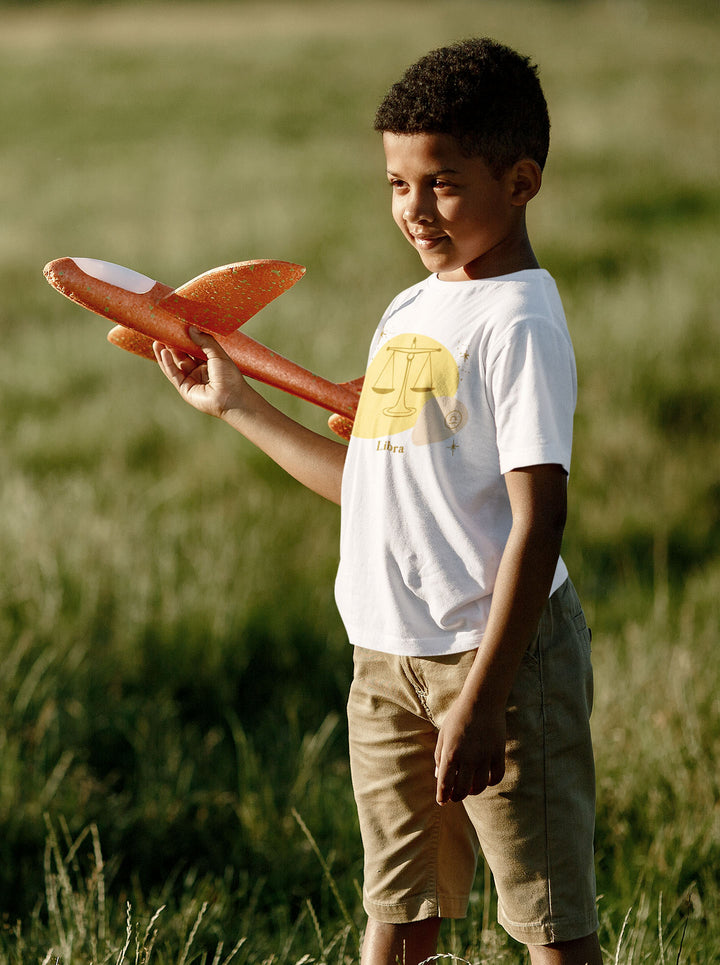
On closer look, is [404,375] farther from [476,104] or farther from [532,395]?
[476,104]

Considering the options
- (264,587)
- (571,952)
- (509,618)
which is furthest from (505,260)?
(264,587)

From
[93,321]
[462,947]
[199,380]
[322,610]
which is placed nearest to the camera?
[199,380]

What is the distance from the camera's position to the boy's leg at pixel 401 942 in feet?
5.50

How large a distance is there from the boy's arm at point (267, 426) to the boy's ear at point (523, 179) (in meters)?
0.50

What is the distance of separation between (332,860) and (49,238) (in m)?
8.37

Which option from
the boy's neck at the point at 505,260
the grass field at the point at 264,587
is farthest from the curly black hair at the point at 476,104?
the grass field at the point at 264,587

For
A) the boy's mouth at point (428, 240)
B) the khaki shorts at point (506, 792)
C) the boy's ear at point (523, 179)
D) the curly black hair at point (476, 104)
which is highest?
the curly black hair at point (476, 104)

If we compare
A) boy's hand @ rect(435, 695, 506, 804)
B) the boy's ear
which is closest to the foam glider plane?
the boy's ear

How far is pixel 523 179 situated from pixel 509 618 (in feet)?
2.10

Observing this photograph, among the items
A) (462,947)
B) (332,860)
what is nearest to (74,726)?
(332,860)

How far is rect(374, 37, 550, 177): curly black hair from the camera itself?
4.66 feet

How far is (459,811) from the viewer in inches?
66.2

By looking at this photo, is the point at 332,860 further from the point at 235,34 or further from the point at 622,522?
the point at 235,34

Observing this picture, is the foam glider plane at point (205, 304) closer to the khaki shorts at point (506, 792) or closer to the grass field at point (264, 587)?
the khaki shorts at point (506, 792)
